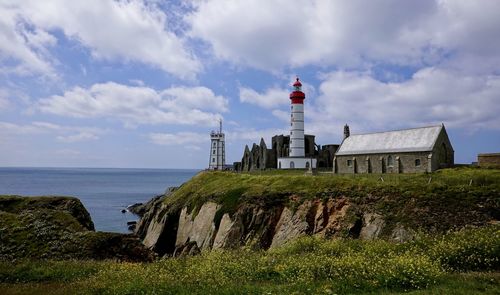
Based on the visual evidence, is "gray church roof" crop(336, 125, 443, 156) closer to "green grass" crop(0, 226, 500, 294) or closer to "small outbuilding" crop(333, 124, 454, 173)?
"small outbuilding" crop(333, 124, 454, 173)

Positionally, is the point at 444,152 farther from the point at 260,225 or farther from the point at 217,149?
the point at 217,149

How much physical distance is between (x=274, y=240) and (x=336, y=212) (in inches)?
248

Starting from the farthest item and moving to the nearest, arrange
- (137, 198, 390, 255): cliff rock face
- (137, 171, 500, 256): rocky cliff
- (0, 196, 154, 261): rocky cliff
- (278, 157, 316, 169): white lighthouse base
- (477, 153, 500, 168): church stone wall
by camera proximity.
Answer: (278, 157, 316, 169): white lighthouse base, (477, 153, 500, 168): church stone wall, (137, 198, 390, 255): cliff rock face, (137, 171, 500, 256): rocky cliff, (0, 196, 154, 261): rocky cliff

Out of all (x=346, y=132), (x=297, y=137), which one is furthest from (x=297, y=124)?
(x=346, y=132)

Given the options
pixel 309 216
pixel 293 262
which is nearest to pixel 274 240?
pixel 309 216

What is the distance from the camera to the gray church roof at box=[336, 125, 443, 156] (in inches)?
1796

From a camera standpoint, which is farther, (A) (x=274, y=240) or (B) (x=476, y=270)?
(A) (x=274, y=240)

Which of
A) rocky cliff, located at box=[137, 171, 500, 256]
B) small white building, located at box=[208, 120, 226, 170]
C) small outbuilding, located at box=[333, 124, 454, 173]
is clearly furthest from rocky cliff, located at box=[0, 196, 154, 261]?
small white building, located at box=[208, 120, 226, 170]

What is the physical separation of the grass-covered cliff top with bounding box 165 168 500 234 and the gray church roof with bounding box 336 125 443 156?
5.27 meters

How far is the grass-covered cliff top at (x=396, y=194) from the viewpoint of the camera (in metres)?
29.8

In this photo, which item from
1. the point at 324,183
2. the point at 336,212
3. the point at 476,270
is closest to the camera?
the point at 476,270

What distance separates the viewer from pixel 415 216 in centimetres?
2992

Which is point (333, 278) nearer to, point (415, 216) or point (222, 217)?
point (415, 216)

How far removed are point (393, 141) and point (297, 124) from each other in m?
22.4
